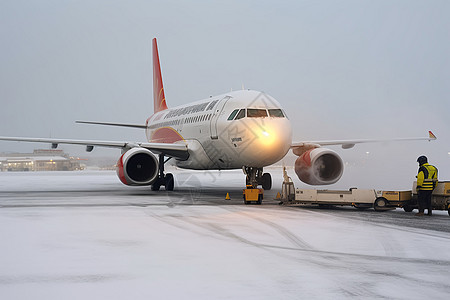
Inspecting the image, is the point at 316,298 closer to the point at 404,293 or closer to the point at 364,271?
the point at 404,293

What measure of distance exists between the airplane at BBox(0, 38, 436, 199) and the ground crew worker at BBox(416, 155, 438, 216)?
4743 mm

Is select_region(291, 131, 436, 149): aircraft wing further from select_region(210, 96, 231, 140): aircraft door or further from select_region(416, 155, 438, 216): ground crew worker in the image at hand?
select_region(416, 155, 438, 216): ground crew worker

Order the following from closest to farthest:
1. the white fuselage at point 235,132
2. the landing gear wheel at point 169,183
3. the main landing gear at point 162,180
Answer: the white fuselage at point 235,132, the main landing gear at point 162,180, the landing gear wheel at point 169,183

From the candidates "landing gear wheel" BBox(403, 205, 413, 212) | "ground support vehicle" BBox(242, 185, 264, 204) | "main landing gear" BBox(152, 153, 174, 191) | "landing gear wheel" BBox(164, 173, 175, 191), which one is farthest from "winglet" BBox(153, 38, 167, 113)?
"landing gear wheel" BBox(403, 205, 413, 212)

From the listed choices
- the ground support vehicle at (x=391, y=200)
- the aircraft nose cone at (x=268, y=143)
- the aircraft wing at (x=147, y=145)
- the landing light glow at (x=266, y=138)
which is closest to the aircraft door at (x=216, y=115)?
the aircraft nose cone at (x=268, y=143)

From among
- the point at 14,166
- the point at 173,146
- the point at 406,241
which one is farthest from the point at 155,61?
the point at 14,166

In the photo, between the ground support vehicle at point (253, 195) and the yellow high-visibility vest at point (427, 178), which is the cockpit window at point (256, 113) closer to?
the ground support vehicle at point (253, 195)

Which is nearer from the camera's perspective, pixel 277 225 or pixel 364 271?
Answer: pixel 364 271

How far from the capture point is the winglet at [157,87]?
1178 inches

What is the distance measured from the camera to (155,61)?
31.9m

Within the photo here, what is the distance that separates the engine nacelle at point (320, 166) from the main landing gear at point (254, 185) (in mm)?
1560

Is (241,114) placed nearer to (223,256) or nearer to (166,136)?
(166,136)

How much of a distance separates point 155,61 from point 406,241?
1033 inches

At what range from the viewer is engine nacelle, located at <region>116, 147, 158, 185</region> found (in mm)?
17312
